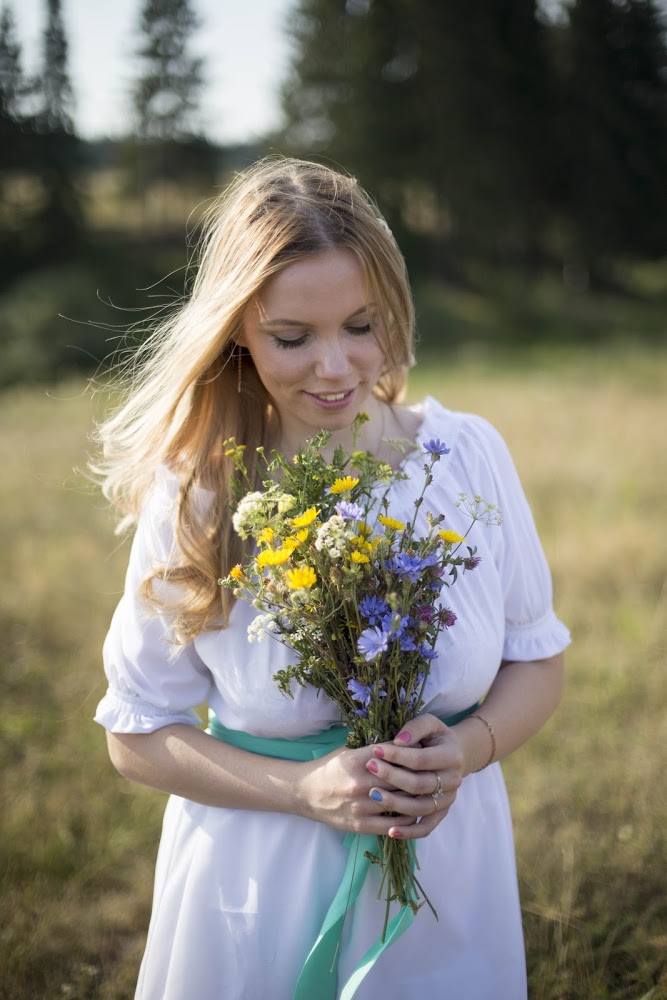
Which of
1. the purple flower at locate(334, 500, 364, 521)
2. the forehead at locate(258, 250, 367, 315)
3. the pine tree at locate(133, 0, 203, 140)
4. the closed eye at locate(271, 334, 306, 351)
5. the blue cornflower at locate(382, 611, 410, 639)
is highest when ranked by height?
the pine tree at locate(133, 0, 203, 140)

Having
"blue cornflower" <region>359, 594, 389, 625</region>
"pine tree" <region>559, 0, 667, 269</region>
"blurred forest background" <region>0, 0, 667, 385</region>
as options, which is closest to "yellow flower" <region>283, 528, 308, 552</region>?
"blue cornflower" <region>359, 594, 389, 625</region>

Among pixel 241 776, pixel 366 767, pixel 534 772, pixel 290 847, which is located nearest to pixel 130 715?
pixel 241 776

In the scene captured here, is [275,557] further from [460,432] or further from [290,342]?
[460,432]

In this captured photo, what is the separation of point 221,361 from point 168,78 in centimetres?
3051

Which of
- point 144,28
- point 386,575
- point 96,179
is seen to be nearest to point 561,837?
point 386,575

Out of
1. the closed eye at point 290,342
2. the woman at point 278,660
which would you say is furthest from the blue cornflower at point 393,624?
the closed eye at point 290,342

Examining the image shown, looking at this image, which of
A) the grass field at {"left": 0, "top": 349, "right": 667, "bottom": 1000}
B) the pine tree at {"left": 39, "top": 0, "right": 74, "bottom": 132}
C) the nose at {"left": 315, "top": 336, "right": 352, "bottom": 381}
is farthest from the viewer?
the pine tree at {"left": 39, "top": 0, "right": 74, "bottom": 132}

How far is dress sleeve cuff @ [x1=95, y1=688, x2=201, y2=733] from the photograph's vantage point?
6.29 feet

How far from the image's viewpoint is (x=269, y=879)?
190 centimetres

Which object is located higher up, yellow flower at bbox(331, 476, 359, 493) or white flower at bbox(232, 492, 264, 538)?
yellow flower at bbox(331, 476, 359, 493)

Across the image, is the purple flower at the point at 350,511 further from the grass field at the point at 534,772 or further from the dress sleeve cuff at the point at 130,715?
the grass field at the point at 534,772

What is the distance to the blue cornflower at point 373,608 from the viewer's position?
1434 millimetres

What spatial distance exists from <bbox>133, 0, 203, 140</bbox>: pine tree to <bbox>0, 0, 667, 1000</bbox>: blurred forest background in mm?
98

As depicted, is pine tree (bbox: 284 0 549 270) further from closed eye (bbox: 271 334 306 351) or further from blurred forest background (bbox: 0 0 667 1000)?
closed eye (bbox: 271 334 306 351)
